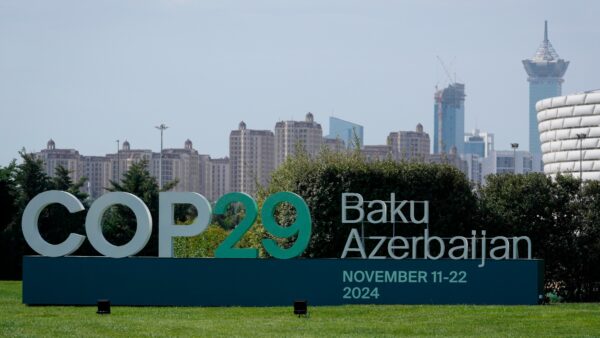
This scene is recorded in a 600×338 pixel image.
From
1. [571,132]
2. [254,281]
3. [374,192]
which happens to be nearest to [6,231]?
[374,192]

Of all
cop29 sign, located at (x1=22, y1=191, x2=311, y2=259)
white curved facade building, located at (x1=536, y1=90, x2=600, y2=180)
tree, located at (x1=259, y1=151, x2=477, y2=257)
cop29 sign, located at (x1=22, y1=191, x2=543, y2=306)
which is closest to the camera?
cop29 sign, located at (x1=22, y1=191, x2=311, y2=259)

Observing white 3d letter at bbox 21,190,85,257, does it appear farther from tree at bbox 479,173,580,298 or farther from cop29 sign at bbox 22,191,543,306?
tree at bbox 479,173,580,298

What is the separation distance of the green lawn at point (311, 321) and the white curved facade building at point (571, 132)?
82338mm

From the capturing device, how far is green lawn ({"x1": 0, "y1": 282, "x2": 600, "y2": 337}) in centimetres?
3319

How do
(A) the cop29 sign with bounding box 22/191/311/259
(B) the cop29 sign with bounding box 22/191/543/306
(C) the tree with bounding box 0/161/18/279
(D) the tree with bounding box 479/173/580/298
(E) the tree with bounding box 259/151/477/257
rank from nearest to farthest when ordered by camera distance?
1. (A) the cop29 sign with bounding box 22/191/311/259
2. (B) the cop29 sign with bounding box 22/191/543/306
3. (E) the tree with bounding box 259/151/477/257
4. (D) the tree with bounding box 479/173/580/298
5. (C) the tree with bounding box 0/161/18/279

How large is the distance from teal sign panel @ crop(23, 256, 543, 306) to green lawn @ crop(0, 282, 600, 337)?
1.30m

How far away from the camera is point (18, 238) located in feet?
260

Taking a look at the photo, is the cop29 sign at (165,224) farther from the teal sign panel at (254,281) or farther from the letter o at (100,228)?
the teal sign panel at (254,281)

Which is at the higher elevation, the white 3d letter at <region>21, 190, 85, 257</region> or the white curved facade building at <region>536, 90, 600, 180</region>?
the white curved facade building at <region>536, 90, 600, 180</region>

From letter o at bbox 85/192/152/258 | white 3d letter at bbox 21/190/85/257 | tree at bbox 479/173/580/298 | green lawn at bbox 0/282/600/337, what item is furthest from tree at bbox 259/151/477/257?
white 3d letter at bbox 21/190/85/257

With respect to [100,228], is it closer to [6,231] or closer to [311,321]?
[311,321]

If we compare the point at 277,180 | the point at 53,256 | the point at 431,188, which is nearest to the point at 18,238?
the point at 277,180

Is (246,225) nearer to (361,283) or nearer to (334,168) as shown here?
(361,283)

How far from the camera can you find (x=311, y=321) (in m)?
36.2
